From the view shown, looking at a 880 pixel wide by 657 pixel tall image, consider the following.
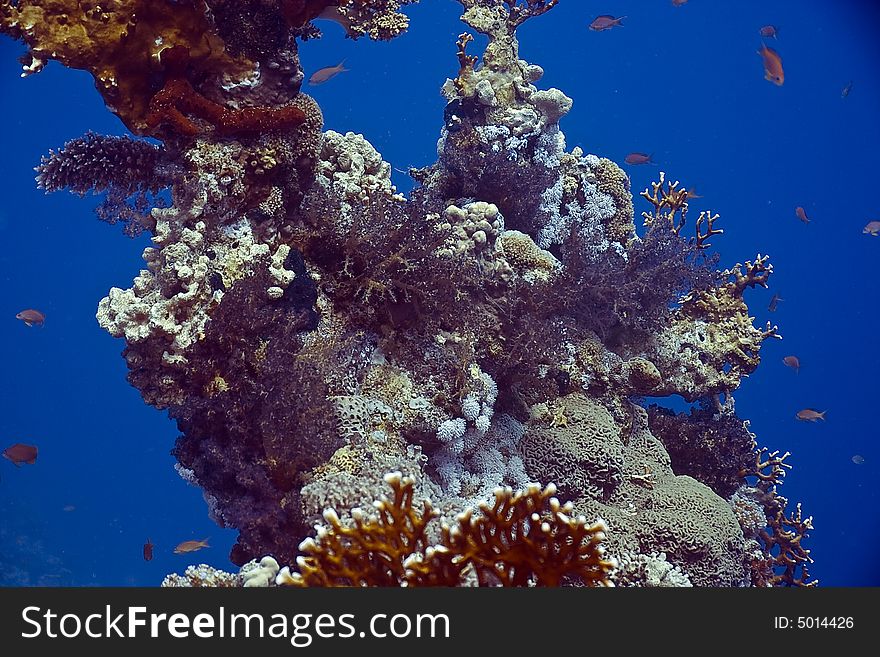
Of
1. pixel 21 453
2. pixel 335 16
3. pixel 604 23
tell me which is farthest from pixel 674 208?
pixel 21 453

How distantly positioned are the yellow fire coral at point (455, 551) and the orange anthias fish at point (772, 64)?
1026 cm

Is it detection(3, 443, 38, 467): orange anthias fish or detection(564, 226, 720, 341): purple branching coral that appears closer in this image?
detection(564, 226, 720, 341): purple branching coral

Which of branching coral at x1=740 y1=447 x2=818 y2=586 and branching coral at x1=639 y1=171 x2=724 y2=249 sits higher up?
branching coral at x1=639 y1=171 x2=724 y2=249

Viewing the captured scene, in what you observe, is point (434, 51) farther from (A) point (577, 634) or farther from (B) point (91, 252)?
(A) point (577, 634)

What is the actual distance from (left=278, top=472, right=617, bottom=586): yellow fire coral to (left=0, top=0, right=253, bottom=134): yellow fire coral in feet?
13.3

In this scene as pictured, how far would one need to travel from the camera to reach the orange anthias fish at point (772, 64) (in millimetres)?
10156

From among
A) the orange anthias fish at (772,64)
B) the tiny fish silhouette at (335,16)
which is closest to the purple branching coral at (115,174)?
the tiny fish silhouette at (335,16)

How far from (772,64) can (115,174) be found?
35.4ft

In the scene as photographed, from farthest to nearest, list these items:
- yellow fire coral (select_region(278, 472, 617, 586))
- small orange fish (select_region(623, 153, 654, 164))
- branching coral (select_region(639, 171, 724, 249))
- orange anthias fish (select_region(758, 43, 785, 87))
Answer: small orange fish (select_region(623, 153, 654, 164))
orange anthias fish (select_region(758, 43, 785, 87))
branching coral (select_region(639, 171, 724, 249))
yellow fire coral (select_region(278, 472, 617, 586))

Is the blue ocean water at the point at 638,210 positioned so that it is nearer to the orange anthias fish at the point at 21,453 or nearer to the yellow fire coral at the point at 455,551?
→ the orange anthias fish at the point at 21,453

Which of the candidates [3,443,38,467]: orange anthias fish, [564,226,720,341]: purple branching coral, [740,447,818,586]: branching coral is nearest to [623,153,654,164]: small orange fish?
[564,226,720,341]: purple branching coral

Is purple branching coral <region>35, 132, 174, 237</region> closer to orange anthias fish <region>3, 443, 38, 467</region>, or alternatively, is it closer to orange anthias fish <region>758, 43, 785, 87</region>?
orange anthias fish <region>3, 443, 38, 467</region>

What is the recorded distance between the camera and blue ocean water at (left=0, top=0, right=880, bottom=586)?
47688 millimetres

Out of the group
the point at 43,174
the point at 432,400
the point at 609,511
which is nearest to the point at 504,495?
the point at 432,400
